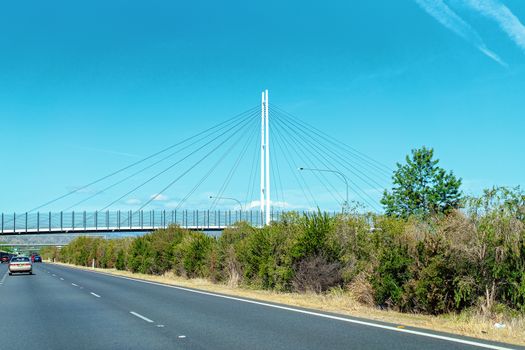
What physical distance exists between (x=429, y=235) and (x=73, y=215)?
9389 centimetres

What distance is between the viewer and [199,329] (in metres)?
12.3

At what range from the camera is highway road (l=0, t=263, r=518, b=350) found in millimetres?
10266

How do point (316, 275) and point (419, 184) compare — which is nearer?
point (316, 275)

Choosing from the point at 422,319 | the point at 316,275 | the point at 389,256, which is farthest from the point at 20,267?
the point at 422,319

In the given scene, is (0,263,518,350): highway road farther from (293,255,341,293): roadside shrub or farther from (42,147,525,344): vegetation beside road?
(293,255,341,293): roadside shrub

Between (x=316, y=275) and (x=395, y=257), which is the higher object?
(x=395, y=257)

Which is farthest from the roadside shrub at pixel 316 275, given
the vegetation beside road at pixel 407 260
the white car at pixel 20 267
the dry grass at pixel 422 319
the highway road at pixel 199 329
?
the white car at pixel 20 267

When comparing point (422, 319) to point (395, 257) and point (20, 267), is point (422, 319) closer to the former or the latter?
point (395, 257)

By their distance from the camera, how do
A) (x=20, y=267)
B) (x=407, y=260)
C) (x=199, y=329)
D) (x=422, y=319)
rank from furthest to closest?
(x=20, y=267), (x=407, y=260), (x=422, y=319), (x=199, y=329)

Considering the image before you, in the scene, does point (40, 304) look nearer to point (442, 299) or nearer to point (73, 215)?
point (442, 299)

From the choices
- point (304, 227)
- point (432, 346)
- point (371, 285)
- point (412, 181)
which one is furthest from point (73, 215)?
point (432, 346)

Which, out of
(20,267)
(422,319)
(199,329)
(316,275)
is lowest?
(20,267)

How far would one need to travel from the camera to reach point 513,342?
33.2 ft

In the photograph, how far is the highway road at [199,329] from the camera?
33.7 feet
